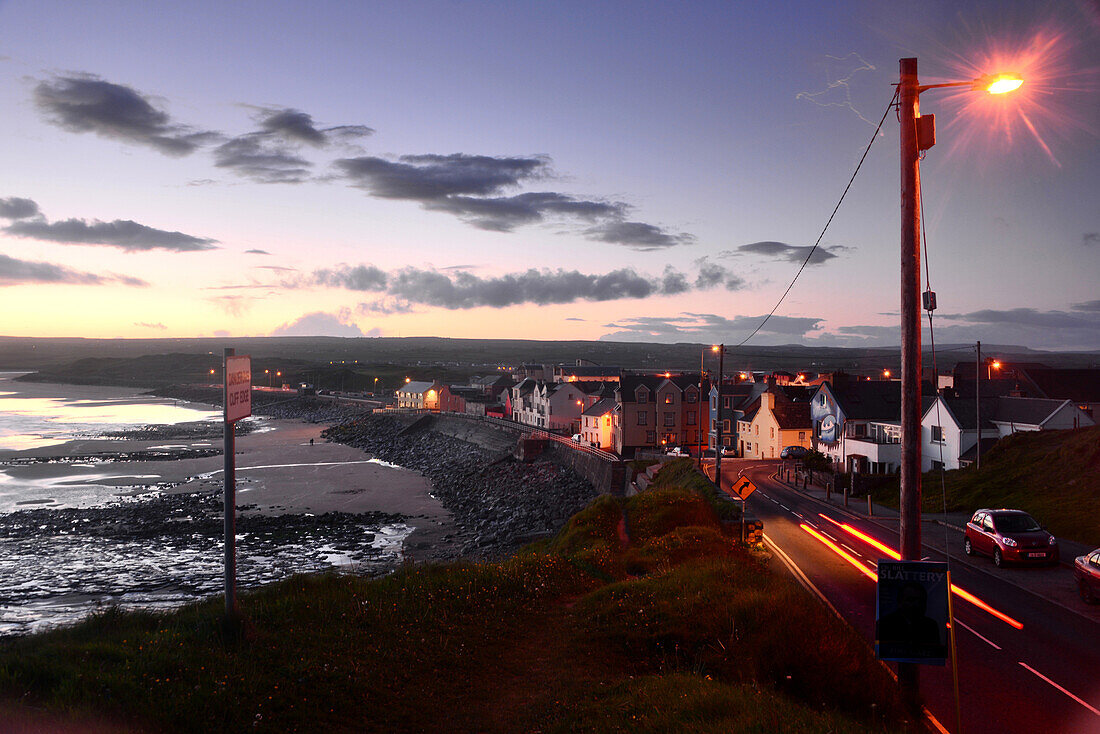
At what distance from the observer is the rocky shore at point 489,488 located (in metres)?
40.4

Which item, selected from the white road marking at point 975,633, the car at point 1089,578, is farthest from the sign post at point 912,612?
the car at point 1089,578

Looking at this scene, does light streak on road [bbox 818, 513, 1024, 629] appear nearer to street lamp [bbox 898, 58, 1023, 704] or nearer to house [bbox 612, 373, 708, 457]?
street lamp [bbox 898, 58, 1023, 704]

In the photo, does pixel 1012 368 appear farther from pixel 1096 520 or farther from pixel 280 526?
pixel 280 526

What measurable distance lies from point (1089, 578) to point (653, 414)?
A: 4932 centimetres

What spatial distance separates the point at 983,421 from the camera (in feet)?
137

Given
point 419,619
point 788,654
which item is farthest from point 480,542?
point 788,654

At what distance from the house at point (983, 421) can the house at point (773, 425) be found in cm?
1463

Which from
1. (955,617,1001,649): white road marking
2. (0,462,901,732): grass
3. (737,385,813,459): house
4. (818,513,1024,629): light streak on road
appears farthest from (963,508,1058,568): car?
(737,385,813,459): house

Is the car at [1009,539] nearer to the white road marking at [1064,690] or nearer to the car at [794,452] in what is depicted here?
the white road marking at [1064,690]

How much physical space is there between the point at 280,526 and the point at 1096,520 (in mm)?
41206

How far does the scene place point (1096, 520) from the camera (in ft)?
79.3

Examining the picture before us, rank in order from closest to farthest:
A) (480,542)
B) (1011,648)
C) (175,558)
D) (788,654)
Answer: (788,654) → (1011,648) → (175,558) → (480,542)

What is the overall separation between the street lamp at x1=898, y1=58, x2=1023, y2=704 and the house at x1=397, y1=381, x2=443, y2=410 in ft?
335

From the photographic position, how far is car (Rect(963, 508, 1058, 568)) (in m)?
19.7
